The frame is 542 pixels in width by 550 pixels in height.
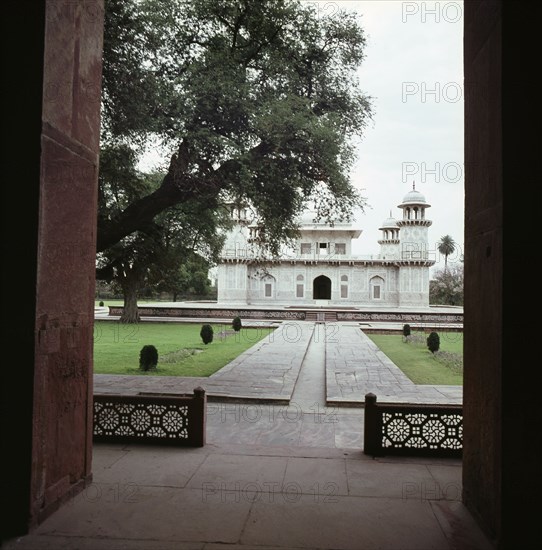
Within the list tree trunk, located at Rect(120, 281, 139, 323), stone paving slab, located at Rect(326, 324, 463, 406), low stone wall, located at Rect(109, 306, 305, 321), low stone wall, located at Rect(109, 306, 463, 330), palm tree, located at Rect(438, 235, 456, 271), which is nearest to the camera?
stone paving slab, located at Rect(326, 324, 463, 406)

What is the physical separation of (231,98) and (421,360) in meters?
7.20

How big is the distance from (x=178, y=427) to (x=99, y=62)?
10.1ft

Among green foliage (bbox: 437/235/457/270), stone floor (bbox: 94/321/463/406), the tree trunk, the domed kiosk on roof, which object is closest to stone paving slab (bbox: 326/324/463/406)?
stone floor (bbox: 94/321/463/406)

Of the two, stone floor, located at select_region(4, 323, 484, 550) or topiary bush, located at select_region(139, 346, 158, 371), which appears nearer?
stone floor, located at select_region(4, 323, 484, 550)

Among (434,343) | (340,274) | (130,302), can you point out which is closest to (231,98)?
(434,343)

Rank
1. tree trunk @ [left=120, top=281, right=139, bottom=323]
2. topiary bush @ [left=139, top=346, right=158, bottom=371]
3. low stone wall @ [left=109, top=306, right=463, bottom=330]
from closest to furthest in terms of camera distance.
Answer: topiary bush @ [left=139, top=346, right=158, bottom=371] → tree trunk @ [left=120, top=281, right=139, bottom=323] → low stone wall @ [left=109, top=306, right=463, bottom=330]

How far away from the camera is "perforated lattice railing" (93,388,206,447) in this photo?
4371 mm

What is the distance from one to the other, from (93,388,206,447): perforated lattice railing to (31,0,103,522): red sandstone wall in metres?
0.97

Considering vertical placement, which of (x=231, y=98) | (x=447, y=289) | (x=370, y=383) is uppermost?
(x=231, y=98)

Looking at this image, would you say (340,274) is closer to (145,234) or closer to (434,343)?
(434,343)

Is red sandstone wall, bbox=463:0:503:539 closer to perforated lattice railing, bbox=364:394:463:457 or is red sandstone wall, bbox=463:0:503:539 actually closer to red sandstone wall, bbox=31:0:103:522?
perforated lattice railing, bbox=364:394:463:457

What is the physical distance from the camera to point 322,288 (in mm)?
40656

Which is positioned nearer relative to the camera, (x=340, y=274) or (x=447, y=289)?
(x=340, y=274)

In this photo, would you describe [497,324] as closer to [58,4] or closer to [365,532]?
[365,532]
